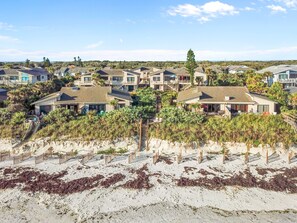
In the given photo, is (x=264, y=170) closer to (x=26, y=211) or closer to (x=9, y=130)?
(x=26, y=211)

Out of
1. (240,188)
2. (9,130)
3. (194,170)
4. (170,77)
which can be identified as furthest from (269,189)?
(170,77)

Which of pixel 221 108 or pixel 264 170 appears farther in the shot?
pixel 221 108

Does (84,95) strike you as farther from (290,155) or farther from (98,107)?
(290,155)

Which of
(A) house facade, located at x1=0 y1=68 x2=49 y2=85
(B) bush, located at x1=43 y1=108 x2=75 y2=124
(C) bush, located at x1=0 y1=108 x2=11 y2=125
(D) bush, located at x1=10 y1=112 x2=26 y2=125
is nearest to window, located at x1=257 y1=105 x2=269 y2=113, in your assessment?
(B) bush, located at x1=43 y1=108 x2=75 y2=124

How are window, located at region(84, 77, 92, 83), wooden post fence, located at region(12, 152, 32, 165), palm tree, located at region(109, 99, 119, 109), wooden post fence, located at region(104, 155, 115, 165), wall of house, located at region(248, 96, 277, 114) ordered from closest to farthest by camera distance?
wooden post fence, located at region(104, 155, 115, 165)
wooden post fence, located at region(12, 152, 32, 165)
wall of house, located at region(248, 96, 277, 114)
palm tree, located at region(109, 99, 119, 109)
window, located at region(84, 77, 92, 83)

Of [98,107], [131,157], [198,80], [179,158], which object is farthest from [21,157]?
[198,80]

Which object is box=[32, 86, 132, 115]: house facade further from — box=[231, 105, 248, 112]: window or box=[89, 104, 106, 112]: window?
box=[231, 105, 248, 112]: window
